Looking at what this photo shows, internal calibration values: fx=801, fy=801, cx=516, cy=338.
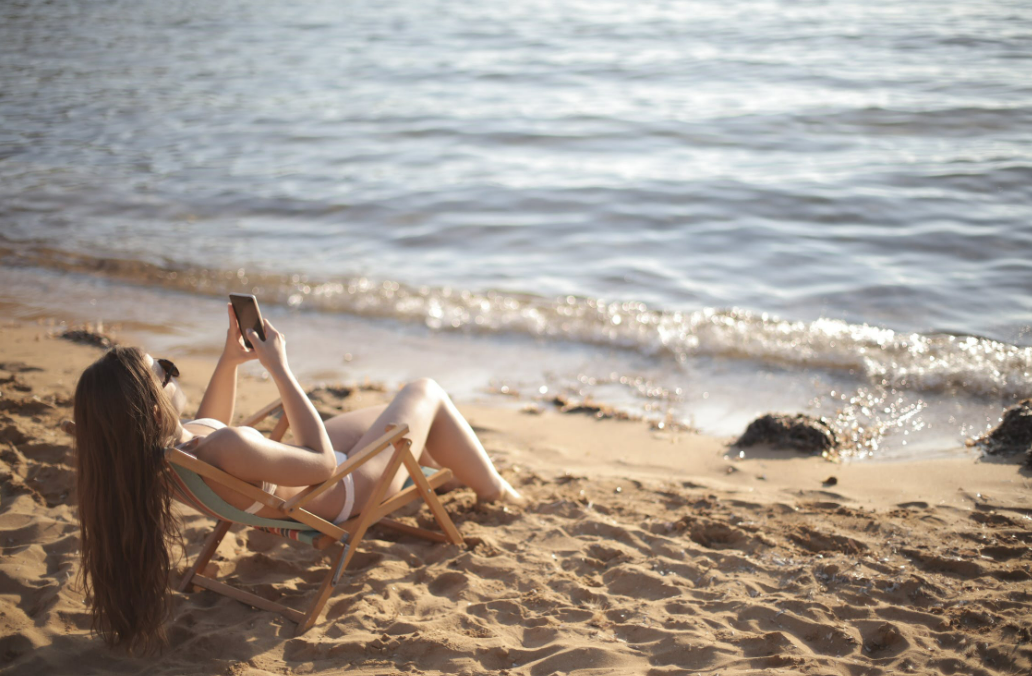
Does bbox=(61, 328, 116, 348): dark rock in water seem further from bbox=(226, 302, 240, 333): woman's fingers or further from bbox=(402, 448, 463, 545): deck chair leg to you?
bbox=(402, 448, 463, 545): deck chair leg

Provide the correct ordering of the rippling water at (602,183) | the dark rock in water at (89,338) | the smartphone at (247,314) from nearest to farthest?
1. the smartphone at (247,314)
2. the dark rock in water at (89,338)
3. the rippling water at (602,183)

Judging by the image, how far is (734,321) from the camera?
6477 millimetres

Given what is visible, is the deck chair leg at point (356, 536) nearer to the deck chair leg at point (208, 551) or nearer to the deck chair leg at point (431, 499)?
the deck chair leg at point (431, 499)

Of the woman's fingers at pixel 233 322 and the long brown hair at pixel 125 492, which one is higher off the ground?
the woman's fingers at pixel 233 322

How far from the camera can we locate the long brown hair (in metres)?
2.62

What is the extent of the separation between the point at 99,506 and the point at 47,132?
1222cm

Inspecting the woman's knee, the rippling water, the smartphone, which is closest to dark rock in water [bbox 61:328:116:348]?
the rippling water

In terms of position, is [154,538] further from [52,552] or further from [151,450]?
[52,552]

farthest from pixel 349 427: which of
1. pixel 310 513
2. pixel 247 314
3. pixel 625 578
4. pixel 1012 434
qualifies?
pixel 1012 434

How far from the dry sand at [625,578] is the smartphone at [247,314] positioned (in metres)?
1.13

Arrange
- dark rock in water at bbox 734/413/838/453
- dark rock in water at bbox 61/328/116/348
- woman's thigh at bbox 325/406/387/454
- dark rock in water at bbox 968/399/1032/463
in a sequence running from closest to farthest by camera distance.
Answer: woman's thigh at bbox 325/406/387/454 < dark rock in water at bbox 968/399/1032/463 < dark rock in water at bbox 734/413/838/453 < dark rock in water at bbox 61/328/116/348

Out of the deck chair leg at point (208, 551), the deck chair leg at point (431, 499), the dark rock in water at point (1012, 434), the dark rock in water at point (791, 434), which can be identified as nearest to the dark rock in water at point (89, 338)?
the deck chair leg at point (208, 551)

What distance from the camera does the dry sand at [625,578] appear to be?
2.88 metres

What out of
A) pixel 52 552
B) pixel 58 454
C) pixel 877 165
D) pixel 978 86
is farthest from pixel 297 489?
pixel 978 86
